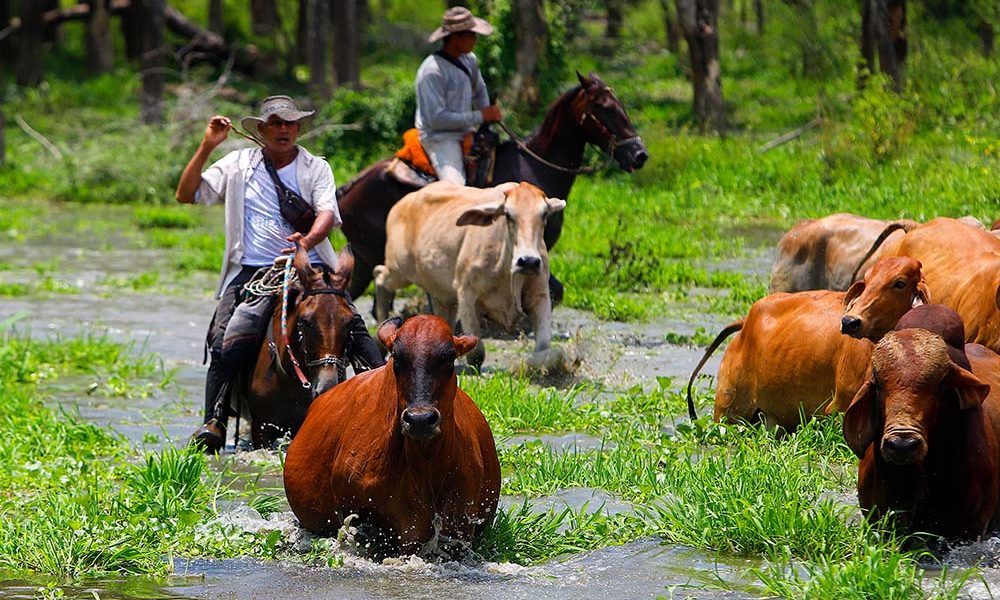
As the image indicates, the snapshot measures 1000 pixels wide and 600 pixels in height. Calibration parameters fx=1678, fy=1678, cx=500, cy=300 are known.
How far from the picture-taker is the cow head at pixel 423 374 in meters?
6.18

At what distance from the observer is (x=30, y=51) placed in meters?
34.4

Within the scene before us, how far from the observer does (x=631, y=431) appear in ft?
30.0

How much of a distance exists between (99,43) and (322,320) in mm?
31142

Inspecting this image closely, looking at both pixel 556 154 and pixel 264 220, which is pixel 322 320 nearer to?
pixel 264 220

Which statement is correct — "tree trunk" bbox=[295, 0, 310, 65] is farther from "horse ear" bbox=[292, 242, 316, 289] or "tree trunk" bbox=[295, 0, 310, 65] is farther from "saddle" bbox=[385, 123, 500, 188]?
"horse ear" bbox=[292, 242, 316, 289]

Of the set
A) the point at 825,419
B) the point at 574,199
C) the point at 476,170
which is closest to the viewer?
the point at 825,419

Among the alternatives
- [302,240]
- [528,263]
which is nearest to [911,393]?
[302,240]

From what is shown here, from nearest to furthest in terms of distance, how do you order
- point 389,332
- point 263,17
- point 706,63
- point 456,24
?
point 389,332
point 456,24
point 706,63
point 263,17

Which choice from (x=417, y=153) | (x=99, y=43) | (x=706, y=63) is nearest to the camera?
(x=417, y=153)

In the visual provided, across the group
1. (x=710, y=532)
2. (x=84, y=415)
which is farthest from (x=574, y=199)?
(x=710, y=532)

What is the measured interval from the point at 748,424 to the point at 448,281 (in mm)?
3583

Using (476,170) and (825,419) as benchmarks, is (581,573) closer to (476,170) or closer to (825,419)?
(825,419)

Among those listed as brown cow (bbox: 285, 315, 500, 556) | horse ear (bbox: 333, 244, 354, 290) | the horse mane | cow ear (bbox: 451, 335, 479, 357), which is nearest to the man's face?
horse ear (bbox: 333, 244, 354, 290)

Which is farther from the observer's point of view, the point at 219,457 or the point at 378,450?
the point at 219,457
